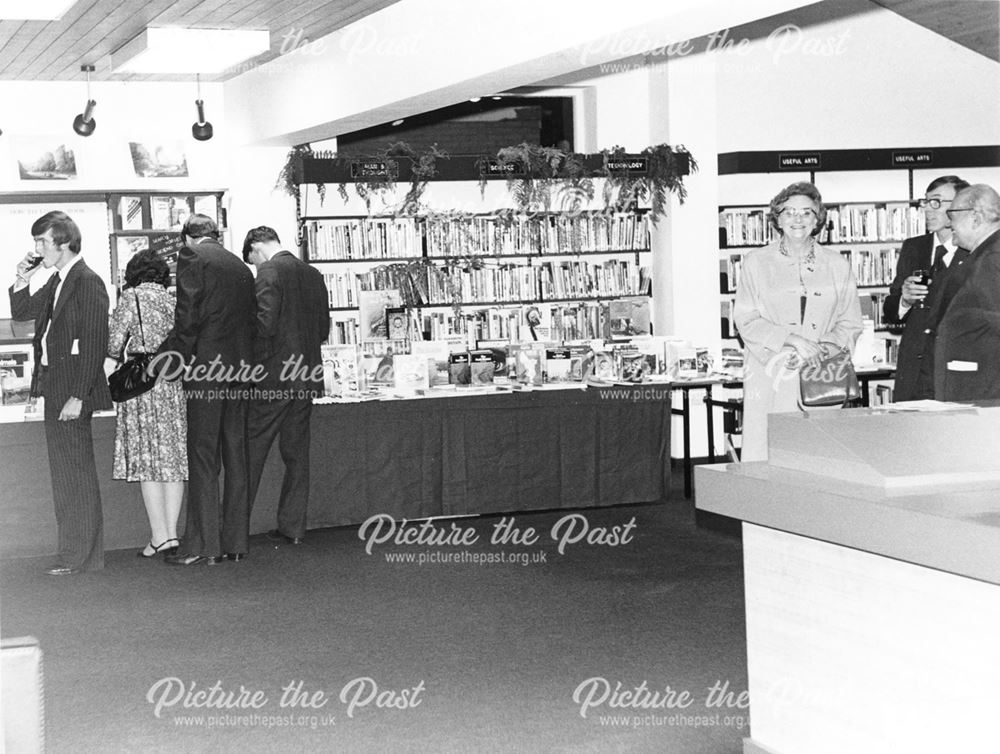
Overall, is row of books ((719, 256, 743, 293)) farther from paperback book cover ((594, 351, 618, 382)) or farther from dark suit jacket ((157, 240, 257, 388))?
dark suit jacket ((157, 240, 257, 388))

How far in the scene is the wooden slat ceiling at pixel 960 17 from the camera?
7.74 m

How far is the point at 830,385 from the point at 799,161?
647cm

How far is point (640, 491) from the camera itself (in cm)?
860

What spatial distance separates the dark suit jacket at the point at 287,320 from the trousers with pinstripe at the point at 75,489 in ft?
3.61

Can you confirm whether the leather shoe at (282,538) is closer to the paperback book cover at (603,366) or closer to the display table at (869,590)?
the paperback book cover at (603,366)

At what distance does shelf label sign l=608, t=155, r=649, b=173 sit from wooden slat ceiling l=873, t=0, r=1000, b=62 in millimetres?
2521

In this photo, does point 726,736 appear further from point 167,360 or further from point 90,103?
point 90,103

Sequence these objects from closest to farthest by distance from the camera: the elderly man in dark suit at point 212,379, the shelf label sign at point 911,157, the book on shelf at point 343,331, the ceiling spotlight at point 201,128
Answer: the elderly man in dark suit at point 212,379 < the ceiling spotlight at point 201,128 < the book on shelf at point 343,331 < the shelf label sign at point 911,157

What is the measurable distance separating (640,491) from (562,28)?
3.40 meters

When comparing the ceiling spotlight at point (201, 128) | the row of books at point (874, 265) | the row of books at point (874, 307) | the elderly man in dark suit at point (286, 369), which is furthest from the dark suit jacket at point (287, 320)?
the row of books at point (874, 265)

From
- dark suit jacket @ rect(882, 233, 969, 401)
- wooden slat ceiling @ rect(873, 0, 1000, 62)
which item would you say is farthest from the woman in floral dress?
wooden slat ceiling @ rect(873, 0, 1000, 62)

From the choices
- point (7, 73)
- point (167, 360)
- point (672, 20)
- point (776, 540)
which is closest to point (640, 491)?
point (167, 360)

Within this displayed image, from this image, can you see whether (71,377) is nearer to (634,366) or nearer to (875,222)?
(634,366)

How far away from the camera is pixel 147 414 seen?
23.8ft
